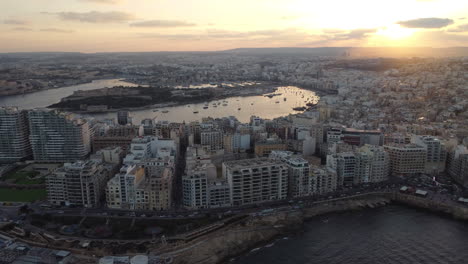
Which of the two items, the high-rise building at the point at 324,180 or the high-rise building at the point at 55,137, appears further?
the high-rise building at the point at 55,137

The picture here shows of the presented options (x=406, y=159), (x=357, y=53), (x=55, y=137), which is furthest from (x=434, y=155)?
(x=357, y=53)

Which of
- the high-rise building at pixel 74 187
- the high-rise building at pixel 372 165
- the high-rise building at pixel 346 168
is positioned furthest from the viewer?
the high-rise building at pixel 372 165

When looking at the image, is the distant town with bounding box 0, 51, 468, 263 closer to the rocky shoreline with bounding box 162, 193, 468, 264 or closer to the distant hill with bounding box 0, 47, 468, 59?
the rocky shoreline with bounding box 162, 193, 468, 264

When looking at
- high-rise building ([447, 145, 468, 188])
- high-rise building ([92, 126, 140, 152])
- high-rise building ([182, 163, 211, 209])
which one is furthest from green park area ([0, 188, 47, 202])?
high-rise building ([447, 145, 468, 188])

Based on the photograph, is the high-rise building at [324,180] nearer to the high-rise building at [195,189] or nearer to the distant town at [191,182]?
the distant town at [191,182]

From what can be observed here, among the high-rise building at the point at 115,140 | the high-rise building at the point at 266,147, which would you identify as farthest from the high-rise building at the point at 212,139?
the high-rise building at the point at 115,140

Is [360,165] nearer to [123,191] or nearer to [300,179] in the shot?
[300,179]

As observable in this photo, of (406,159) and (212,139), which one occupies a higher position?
(212,139)
